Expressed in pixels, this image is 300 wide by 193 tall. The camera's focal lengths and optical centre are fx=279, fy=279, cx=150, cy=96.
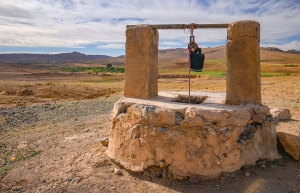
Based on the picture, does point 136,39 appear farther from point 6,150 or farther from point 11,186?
point 6,150

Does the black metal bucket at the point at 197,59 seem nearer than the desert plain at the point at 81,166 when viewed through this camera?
No

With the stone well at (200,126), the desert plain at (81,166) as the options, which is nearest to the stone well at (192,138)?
the stone well at (200,126)

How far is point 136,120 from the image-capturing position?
5223 millimetres

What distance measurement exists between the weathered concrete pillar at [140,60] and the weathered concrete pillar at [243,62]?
159cm

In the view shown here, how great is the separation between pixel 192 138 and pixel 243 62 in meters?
1.78

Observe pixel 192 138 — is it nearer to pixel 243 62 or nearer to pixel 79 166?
pixel 243 62

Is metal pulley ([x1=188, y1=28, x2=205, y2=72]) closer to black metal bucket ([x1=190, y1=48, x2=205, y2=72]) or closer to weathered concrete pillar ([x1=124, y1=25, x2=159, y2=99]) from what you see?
black metal bucket ([x1=190, y1=48, x2=205, y2=72])

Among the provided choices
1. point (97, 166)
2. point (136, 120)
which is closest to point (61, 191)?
point (97, 166)

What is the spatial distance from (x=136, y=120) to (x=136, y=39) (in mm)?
1775

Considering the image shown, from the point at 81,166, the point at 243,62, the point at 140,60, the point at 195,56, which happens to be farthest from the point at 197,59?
the point at 81,166

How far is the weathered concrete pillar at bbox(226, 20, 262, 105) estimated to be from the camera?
5277 millimetres

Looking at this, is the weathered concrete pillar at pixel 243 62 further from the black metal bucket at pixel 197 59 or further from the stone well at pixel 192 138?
the black metal bucket at pixel 197 59

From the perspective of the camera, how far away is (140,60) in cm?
589

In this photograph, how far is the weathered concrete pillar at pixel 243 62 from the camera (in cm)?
528
